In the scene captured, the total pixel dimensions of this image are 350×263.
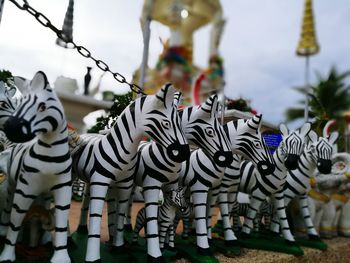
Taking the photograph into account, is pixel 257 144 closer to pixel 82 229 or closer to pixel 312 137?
pixel 312 137

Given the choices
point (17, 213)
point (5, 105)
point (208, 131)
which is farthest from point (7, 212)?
point (208, 131)

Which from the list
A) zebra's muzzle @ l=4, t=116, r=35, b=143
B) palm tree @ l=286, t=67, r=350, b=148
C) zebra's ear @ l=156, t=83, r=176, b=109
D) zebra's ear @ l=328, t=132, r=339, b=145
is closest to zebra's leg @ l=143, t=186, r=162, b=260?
zebra's ear @ l=156, t=83, r=176, b=109

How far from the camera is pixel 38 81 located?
1.96 metres

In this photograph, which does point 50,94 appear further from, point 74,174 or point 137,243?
point 137,243

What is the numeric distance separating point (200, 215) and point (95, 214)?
1.00 m

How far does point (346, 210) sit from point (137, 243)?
11.3 feet

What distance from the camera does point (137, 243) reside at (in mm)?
3094

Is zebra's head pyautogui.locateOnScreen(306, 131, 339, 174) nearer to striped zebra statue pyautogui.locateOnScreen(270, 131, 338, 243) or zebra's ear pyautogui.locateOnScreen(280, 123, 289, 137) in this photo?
striped zebra statue pyautogui.locateOnScreen(270, 131, 338, 243)

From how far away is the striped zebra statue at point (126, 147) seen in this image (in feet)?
7.41

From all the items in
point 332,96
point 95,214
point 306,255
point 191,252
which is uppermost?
point 332,96

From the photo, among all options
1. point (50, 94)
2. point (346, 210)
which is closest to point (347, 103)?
point (346, 210)

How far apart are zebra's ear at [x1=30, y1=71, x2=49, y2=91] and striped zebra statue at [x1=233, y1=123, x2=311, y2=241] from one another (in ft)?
8.32

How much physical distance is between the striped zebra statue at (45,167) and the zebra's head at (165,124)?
0.56 m

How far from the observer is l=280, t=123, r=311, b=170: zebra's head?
11.6ft
